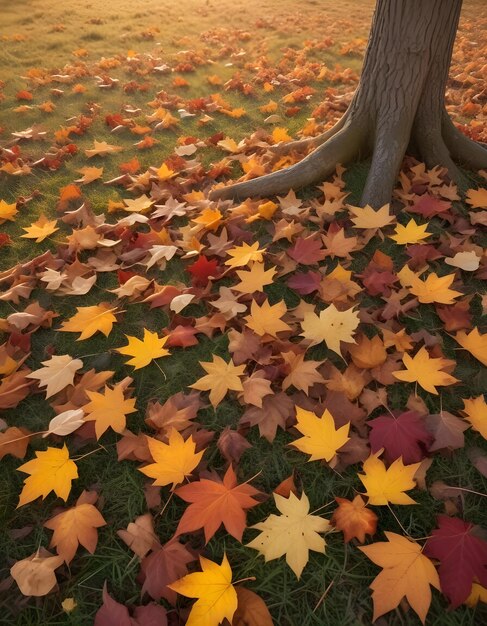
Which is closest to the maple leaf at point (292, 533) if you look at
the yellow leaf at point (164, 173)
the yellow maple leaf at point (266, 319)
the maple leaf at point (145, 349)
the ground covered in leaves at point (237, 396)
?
the ground covered in leaves at point (237, 396)

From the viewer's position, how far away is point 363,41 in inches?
253

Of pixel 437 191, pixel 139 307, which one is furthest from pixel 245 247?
pixel 437 191

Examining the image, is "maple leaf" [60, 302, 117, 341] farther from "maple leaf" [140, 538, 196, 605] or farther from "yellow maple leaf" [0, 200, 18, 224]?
"yellow maple leaf" [0, 200, 18, 224]

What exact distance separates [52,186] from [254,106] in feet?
7.76

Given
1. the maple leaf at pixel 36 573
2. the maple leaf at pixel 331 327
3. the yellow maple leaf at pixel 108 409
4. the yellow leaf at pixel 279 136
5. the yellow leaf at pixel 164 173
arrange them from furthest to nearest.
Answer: the yellow leaf at pixel 279 136 → the yellow leaf at pixel 164 173 → the maple leaf at pixel 331 327 → the yellow maple leaf at pixel 108 409 → the maple leaf at pixel 36 573

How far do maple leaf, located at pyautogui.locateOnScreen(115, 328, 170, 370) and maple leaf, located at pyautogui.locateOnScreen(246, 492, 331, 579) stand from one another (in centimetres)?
81

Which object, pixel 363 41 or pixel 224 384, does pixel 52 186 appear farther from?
pixel 363 41

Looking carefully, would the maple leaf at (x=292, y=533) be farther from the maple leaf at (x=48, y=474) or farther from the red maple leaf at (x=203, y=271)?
the red maple leaf at (x=203, y=271)

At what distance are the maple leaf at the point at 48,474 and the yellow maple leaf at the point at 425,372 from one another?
1.25 metres

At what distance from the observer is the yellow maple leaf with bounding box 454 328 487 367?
1.71 metres

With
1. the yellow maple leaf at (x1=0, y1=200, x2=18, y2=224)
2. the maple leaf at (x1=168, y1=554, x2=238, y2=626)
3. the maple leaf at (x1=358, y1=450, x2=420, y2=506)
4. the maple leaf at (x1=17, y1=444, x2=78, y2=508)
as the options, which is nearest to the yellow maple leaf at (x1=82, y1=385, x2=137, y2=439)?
the maple leaf at (x1=17, y1=444, x2=78, y2=508)

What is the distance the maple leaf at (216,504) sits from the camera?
4.09 feet

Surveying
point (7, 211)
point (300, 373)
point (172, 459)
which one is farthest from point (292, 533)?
point (7, 211)

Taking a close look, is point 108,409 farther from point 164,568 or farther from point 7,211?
point 7,211
